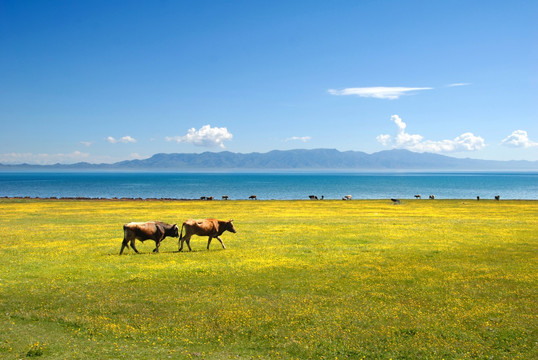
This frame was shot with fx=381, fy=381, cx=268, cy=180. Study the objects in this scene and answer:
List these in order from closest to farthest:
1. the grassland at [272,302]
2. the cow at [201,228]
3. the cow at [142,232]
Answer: the grassland at [272,302]
the cow at [142,232]
the cow at [201,228]

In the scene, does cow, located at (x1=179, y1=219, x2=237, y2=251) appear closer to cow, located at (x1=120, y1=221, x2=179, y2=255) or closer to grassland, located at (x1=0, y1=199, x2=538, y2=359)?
grassland, located at (x1=0, y1=199, x2=538, y2=359)

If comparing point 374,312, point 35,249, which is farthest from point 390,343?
point 35,249

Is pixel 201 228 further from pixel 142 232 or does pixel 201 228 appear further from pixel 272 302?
pixel 272 302

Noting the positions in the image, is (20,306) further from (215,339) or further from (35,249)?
(35,249)

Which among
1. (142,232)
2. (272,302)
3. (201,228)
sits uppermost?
(201,228)

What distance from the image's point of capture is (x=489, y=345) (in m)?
11.7

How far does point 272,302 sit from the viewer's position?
15461 mm

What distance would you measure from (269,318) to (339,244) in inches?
654

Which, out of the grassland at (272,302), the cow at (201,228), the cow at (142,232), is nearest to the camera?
the grassland at (272,302)

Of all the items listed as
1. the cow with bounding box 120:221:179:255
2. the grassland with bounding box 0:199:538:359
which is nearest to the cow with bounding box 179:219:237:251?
the grassland with bounding box 0:199:538:359

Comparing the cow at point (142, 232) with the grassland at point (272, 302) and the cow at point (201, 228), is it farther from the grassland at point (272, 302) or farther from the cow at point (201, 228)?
the cow at point (201, 228)

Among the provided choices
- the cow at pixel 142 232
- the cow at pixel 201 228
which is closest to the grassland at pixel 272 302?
the cow at pixel 142 232

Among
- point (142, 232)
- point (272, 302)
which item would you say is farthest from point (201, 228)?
point (272, 302)

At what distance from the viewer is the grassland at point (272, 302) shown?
11.6m
